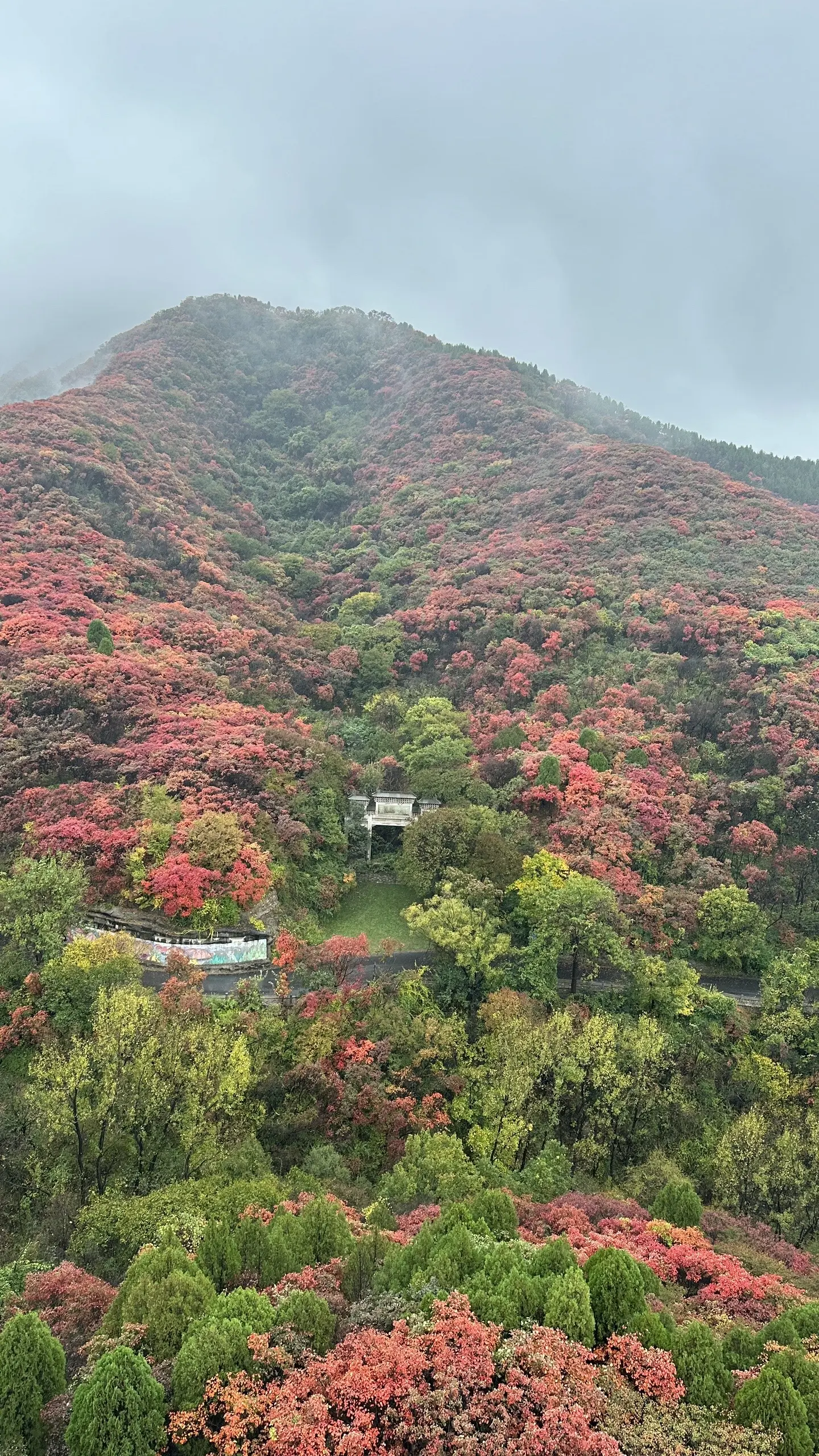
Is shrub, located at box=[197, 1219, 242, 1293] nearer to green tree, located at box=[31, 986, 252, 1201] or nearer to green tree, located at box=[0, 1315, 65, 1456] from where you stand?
green tree, located at box=[0, 1315, 65, 1456]

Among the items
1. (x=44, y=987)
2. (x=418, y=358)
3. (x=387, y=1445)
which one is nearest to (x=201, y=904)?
(x=44, y=987)

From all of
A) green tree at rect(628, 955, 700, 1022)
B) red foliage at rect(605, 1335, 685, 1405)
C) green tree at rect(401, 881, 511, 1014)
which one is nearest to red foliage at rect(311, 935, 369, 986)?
green tree at rect(401, 881, 511, 1014)

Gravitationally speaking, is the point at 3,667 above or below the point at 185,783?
above

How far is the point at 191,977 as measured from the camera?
76.3ft

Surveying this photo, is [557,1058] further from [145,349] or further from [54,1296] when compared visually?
[145,349]

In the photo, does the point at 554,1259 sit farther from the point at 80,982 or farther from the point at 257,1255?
the point at 80,982

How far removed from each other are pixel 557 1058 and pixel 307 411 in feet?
278

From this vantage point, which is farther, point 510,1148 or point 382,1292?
point 510,1148

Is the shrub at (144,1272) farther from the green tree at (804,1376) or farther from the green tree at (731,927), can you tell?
the green tree at (731,927)

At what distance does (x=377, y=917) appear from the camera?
30703 millimetres

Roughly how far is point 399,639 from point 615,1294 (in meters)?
40.5

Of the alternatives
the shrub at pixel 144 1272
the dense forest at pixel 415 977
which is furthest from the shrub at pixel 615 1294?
the shrub at pixel 144 1272

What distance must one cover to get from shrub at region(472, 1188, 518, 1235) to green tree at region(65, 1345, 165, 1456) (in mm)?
6925

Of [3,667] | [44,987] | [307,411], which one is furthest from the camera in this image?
[307,411]
